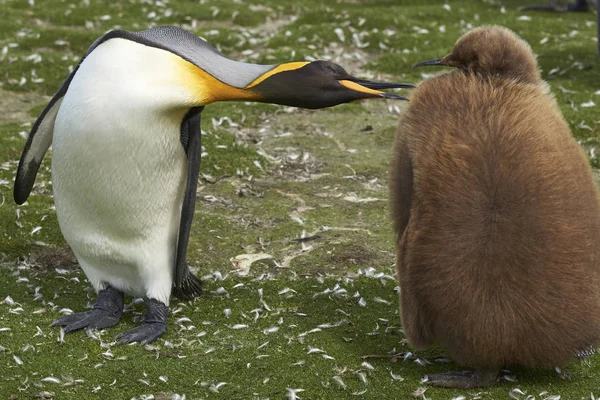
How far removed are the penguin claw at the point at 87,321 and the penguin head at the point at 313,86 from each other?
129 cm

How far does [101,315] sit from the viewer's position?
15.5ft

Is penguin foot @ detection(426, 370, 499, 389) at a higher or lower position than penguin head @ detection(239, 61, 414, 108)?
lower

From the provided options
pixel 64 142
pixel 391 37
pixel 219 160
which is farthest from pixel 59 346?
pixel 391 37

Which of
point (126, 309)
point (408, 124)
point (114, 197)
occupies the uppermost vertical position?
point (408, 124)

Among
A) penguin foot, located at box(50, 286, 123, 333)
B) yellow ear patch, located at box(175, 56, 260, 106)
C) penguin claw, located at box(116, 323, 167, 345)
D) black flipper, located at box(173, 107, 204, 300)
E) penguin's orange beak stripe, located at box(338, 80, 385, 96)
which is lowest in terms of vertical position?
penguin claw, located at box(116, 323, 167, 345)

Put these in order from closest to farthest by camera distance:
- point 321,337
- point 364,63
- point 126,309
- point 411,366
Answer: point 411,366 → point 321,337 → point 126,309 → point 364,63

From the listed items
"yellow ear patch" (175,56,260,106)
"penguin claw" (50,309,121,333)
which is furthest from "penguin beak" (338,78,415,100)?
"penguin claw" (50,309,121,333)

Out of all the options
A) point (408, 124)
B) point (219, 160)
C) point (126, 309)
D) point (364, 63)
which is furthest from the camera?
point (364, 63)

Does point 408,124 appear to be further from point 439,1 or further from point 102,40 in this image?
point 439,1

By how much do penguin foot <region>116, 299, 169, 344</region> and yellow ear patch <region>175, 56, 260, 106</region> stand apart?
1.01 m

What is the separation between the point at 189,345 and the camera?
454cm

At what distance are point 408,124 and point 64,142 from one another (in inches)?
63.3

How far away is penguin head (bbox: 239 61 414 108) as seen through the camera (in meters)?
4.08

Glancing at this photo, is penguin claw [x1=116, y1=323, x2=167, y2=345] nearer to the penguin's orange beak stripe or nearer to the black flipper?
the black flipper
